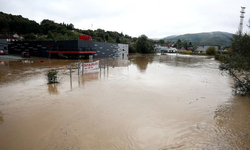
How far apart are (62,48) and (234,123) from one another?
140 ft

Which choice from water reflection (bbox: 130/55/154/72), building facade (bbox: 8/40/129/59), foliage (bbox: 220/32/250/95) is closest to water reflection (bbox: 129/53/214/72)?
water reflection (bbox: 130/55/154/72)

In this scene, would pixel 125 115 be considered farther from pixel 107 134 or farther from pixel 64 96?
pixel 64 96

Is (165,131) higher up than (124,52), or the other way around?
(124,52)

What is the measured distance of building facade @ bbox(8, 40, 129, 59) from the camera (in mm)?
41812

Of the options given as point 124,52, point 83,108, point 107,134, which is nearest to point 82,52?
point 124,52

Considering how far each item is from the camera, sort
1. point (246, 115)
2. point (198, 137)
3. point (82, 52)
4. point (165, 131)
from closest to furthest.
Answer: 1. point (198, 137)
2. point (165, 131)
3. point (246, 115)
4. point (82, 52)

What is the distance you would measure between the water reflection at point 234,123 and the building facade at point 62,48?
3782cm

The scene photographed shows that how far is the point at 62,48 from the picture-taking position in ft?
140

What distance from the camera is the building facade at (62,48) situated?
4181cm

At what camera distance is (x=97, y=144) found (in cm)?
546

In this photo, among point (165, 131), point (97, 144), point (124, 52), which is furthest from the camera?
point (124, 52)

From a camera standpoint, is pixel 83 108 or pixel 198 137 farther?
pixel 83 108

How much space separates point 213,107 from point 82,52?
38.0 m

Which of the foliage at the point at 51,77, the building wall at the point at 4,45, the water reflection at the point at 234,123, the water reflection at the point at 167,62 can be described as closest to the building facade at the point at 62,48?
the building wall at the point at 4,45
